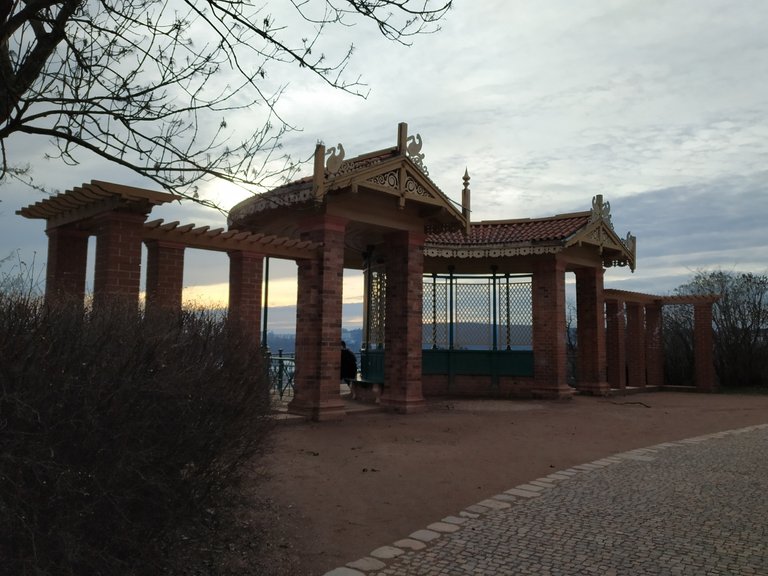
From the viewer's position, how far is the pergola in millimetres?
7324

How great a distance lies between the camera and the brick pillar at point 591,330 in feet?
50.0

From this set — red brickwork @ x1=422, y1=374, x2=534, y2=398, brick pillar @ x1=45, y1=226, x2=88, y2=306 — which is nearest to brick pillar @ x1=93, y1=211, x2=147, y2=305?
brick pillar @ x1=45, y1=226, x2=88, y2=306

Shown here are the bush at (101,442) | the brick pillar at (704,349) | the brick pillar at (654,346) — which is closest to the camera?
the bush at (101,442)

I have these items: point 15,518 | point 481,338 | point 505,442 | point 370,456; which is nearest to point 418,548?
point 15,518

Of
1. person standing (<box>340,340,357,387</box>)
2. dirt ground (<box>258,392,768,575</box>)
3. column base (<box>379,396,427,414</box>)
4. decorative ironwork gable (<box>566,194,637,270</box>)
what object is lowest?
dirt ground (<box>258,392,768,575</box>)

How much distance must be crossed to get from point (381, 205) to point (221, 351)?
6724mm

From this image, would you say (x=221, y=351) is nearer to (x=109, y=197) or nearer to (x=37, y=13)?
(x=37, y=13)

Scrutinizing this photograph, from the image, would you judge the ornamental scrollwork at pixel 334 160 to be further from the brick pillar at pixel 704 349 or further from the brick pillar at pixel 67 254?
the brick pillar at pixel 704 349

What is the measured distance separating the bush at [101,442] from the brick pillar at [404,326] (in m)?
7.55

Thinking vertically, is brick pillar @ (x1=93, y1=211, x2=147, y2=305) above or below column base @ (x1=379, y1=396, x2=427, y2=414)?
above

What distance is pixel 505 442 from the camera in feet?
27.6

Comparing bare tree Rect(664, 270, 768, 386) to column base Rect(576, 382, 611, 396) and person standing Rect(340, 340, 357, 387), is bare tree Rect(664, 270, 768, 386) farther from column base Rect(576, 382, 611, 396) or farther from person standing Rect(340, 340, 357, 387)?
person standing Rect(340, 340, 357, 387)

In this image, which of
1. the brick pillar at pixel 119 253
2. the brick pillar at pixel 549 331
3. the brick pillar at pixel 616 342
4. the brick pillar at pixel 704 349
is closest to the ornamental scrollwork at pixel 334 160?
the brick pillar at pixel 119 253

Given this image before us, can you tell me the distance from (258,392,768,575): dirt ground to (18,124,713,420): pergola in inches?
50.6
